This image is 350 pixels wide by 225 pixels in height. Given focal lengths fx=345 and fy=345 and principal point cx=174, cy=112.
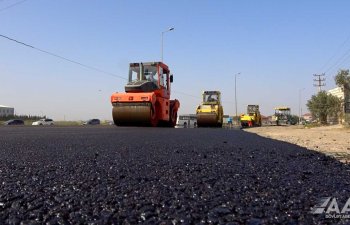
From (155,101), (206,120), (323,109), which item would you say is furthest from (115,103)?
(323,109)

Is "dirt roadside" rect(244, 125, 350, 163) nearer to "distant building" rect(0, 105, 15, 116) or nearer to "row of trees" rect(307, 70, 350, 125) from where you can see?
"row of trees" rect(307, 70, 350, 125)

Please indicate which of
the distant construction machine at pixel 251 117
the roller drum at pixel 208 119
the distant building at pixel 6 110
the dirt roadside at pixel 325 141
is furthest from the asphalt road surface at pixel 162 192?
the distant building at pixel 6 110

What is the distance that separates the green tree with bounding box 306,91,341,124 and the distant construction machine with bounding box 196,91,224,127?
1271cm

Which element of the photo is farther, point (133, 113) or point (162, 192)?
point (133, 113)

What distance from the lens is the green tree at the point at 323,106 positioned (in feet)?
98.3

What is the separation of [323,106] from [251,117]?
692cm

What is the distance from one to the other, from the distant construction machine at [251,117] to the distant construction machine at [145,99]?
19.7 meters

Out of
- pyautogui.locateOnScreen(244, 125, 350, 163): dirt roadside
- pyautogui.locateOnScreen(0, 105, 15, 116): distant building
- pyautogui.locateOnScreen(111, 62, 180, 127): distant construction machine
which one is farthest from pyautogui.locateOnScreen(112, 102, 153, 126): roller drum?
pyautogui.locateOnScreen(0, 105, 15, 116): distant building

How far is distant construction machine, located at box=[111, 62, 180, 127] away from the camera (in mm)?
13336

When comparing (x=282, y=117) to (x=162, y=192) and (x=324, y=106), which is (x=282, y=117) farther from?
(x=162, y=192)

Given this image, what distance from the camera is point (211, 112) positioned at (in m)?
20.7

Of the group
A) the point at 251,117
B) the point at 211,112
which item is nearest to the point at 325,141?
the point at 211,112

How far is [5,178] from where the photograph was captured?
8.08ft

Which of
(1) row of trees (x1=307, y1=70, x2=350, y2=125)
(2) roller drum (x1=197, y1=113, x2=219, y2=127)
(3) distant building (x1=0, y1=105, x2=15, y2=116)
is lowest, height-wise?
(2) roller drum (x1=197, y1=113, x2=219, y2=127)
